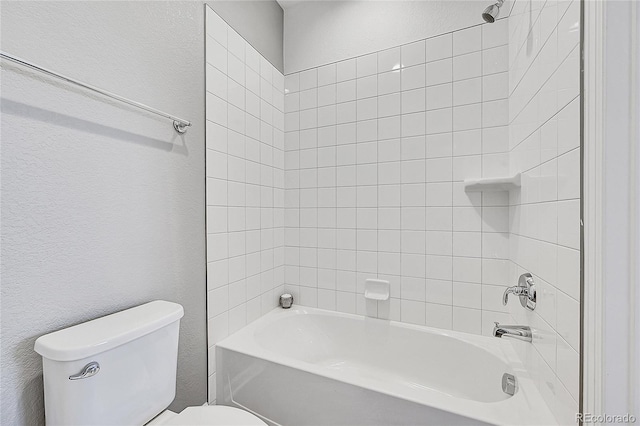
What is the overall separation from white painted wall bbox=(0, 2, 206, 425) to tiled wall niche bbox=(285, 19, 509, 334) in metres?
0.82

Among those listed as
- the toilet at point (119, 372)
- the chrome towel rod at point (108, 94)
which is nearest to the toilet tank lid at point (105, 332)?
the toilet at point (119, 372)

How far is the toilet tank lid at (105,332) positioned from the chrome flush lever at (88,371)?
1.5 inches

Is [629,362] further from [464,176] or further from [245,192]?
[245,192]

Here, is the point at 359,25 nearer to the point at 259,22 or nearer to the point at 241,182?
the point at 259,22

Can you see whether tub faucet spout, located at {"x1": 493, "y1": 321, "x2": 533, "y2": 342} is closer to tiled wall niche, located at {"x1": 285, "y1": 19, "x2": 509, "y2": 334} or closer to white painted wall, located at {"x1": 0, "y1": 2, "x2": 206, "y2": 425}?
tiled wall niche, located at {"x1": 285, "y1": 19, "x2": 509, "y2": 334}

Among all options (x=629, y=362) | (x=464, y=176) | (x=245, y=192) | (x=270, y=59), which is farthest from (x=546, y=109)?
(x=270, y=59)

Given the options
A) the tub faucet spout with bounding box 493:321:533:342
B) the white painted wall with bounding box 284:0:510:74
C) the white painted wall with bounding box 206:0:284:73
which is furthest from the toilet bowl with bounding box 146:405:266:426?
the white painted wall with bounding box 284:0:510:74

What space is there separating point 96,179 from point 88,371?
597 mm

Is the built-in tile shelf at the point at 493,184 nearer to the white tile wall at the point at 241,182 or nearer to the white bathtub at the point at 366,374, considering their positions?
the white bathtub at the point at 366,374

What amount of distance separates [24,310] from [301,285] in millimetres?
1501

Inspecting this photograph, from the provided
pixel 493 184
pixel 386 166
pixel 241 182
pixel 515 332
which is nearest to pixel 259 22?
pixel 241 182

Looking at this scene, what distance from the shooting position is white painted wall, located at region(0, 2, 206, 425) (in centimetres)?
81

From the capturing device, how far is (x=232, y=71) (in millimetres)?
1661

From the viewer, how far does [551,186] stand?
3.12ft
